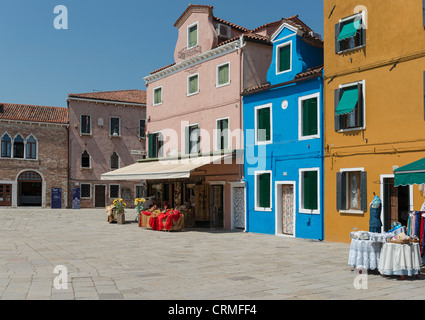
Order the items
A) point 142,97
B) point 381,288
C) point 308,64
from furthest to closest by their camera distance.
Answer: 1. point 142,97
2. point 308,64
3. point 381,288

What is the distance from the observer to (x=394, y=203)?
1384cm

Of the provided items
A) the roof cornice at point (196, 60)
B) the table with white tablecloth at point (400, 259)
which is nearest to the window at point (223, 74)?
the roof cornice at point (196, 60)

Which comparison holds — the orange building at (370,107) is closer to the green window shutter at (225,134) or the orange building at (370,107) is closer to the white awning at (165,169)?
the white awning at (165,169)

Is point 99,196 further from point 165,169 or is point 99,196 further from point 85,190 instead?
point 165,169

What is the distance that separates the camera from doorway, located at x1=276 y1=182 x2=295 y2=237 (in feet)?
57.2

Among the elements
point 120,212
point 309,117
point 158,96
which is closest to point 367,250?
point 309,117

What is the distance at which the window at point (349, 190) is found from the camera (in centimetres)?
1494

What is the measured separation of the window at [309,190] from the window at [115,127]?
2656cm

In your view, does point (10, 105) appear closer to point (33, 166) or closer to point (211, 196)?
point (33, 166)

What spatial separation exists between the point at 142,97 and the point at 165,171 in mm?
24556

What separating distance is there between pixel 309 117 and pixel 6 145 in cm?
2888
